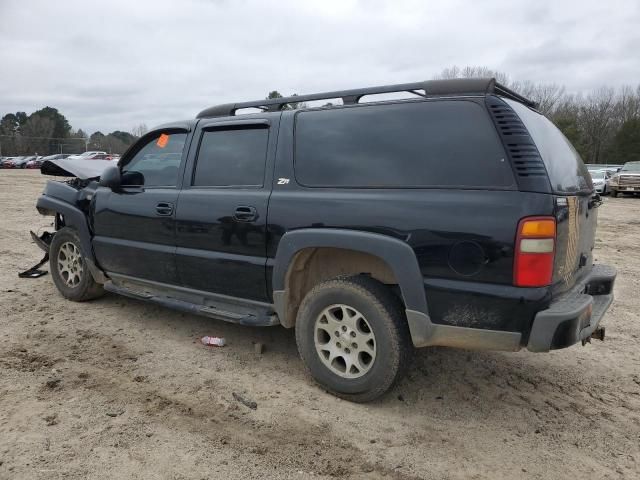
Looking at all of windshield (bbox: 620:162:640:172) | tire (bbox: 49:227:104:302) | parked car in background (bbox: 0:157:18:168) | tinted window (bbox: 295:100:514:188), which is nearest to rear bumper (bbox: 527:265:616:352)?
tinted window (bbox: 295:100:514:188)

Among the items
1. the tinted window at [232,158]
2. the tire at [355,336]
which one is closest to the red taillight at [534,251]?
the tire at [355,336]

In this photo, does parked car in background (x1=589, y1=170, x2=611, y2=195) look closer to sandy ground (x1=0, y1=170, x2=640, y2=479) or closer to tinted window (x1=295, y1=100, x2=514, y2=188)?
sandy ground (x1=0, y1=170, x2=640, y2=479)

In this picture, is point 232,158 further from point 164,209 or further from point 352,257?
point 352,257

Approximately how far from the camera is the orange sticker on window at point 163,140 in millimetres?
4359

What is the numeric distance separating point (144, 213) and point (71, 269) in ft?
5.20

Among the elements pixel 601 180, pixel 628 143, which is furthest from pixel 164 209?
pixel 628 143

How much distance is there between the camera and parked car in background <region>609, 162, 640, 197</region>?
69.1ft

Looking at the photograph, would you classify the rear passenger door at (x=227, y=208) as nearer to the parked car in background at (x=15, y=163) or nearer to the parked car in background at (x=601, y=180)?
the parked car in background at (x=601, y=180)

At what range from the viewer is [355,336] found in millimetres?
3141

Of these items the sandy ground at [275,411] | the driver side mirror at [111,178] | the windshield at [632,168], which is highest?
the windshield at [632,168]

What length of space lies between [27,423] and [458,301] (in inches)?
102

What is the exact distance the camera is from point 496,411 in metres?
3.14

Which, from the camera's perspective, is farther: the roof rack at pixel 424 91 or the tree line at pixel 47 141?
the tree line at pixel 47 141

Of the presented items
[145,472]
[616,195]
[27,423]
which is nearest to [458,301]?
[145,472]
